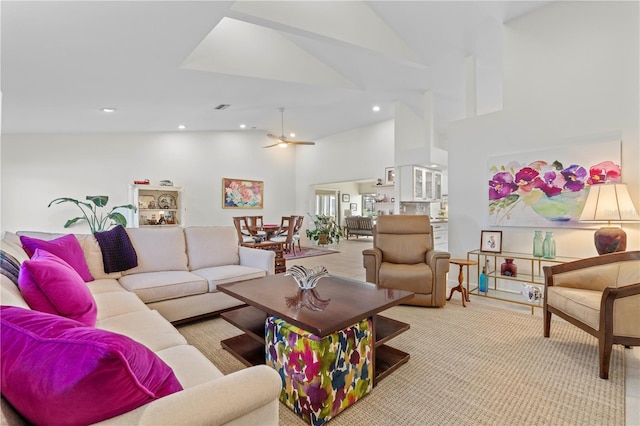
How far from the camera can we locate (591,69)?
10.3ft

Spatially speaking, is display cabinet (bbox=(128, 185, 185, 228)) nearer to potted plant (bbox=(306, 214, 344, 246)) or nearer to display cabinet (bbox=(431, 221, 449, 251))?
potted plant (bbox=(306, 214, 344, 246))

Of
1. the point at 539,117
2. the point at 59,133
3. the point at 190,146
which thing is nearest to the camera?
the point at 539,117

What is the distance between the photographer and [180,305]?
271cm

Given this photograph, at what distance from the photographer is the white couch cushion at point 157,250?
10.0ft

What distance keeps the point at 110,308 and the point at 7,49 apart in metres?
2.38

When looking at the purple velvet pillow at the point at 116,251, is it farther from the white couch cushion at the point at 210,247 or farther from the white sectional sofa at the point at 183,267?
the white couch cushion at the point at 210,247

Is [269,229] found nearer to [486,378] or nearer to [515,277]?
[515,277]

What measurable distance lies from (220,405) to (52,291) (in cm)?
121

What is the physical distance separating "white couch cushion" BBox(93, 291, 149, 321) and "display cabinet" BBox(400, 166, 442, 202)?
17.2 ft

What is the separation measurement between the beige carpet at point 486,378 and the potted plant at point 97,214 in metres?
4.35

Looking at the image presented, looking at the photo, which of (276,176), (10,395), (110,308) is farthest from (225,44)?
(276,176)

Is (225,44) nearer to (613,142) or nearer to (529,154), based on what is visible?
(529,154)

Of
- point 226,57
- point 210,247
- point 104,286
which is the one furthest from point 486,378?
point 226,57

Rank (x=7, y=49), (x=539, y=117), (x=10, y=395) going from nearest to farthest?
(x=10, y=395), (x=7, y=49), (x=539, y=117)
